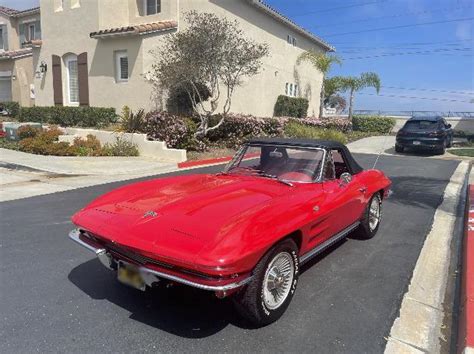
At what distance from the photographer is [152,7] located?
17172 mm

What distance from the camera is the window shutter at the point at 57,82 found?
18656 mm

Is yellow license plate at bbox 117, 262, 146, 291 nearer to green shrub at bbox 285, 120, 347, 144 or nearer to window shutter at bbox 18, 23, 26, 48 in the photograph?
green shrub at bbox 285, 120, 347, 144

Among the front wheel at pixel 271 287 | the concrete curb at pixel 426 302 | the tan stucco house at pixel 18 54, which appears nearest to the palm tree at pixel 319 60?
the tan stucco house at pixel 18 54

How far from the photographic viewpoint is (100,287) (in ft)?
12.4

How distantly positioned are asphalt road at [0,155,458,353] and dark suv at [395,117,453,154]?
41.8 feet

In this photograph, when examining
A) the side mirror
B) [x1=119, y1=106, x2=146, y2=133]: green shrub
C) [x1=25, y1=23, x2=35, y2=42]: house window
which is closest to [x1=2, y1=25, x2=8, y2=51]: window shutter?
[x1=25, y1=23, x2=35, y2=42]: house window

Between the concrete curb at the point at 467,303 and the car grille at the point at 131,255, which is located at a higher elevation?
the car grille at the point at 131,255

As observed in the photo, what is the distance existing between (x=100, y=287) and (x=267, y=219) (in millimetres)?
1794

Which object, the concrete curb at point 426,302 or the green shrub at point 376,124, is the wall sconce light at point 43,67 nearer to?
the concrete curb at point 426,302

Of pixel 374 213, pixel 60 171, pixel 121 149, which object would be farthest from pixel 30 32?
pixel 374 213

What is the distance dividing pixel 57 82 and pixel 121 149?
7.92m

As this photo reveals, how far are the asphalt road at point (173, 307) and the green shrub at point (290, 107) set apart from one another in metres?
18.5

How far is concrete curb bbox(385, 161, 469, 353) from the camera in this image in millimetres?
3053

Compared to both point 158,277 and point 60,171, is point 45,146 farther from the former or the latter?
point 158,277
